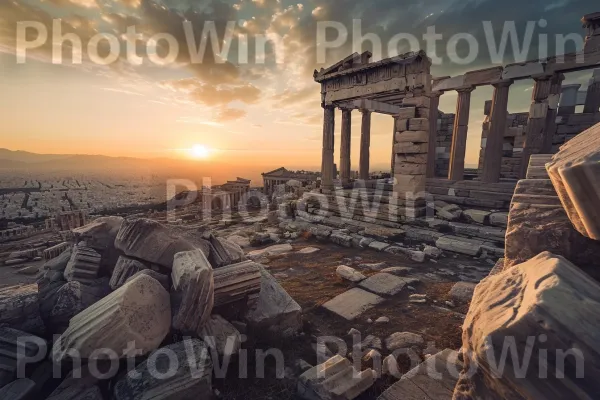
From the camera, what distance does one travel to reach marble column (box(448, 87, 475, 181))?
1080 centimetres

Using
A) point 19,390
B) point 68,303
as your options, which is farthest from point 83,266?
point 19,390

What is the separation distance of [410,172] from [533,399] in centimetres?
820

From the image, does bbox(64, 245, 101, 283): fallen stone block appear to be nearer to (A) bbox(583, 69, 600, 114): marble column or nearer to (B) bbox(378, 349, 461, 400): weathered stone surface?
(B) bbox(378, 349, 461, 400): weathered stone surface

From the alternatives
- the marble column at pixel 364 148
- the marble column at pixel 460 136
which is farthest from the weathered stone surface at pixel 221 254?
the marble column at pixel 364 148

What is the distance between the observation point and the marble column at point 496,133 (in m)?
9.88

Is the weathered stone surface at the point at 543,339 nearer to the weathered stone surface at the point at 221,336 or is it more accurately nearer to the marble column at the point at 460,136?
the weathered stone surface at the point at 221,336

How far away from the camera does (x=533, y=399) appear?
987mm

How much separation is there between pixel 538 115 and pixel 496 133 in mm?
1929

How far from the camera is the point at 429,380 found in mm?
2166

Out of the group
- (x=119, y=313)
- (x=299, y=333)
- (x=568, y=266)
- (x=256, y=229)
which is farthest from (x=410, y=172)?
(x=119, y=313)

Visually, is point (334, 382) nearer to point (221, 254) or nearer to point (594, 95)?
point (221, 254)

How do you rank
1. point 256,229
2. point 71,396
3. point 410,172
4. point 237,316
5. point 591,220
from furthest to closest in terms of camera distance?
point 256,229
point 410,172
point 237,316
point 71,396
point 591,220

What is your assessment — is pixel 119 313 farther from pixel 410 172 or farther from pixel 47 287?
pixel 410 172

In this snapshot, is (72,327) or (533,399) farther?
(72,327)
